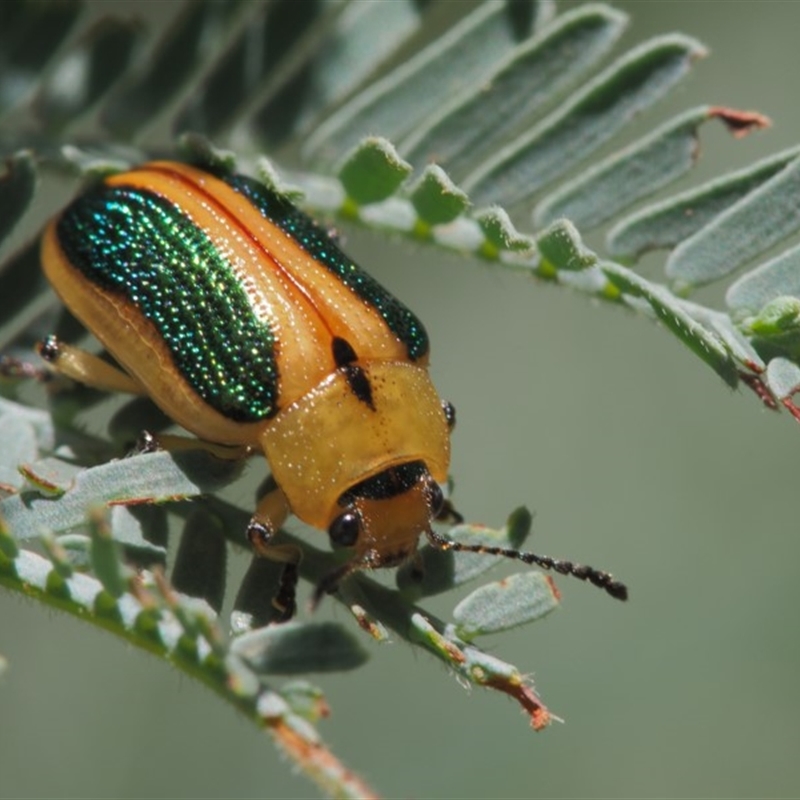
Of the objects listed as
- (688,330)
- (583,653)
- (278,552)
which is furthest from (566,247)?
(583,653)

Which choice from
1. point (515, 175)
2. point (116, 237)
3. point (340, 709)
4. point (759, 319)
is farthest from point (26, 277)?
point (340, 709)

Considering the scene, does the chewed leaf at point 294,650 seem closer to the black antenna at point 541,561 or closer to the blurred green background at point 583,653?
the black antenna at point 541,561

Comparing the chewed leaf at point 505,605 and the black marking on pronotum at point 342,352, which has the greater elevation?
the chewed leaf at point 505,605

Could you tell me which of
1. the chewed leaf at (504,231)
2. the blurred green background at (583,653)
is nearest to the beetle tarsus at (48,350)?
the chewed leaf at (504,231)

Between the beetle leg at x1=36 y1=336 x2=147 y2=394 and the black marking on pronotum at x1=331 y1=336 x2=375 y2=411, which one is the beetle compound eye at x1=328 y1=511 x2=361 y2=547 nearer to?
the black marking on pronotum at x1=331 y1=336 x2=375 y2=411

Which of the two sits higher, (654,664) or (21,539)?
(21,539)

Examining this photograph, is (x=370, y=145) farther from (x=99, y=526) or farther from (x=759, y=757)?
A: (x=759, y=757)
